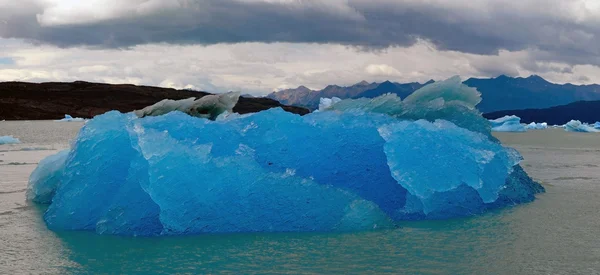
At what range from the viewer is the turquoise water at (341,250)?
490 cm

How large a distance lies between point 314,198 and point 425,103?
356 cm

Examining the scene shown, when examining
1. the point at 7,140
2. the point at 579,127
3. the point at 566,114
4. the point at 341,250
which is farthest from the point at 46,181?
the point at 566,114

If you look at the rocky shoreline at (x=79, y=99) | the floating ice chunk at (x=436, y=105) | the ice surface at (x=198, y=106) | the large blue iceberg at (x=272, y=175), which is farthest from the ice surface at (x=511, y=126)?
the rocky shoreline at (x=79, y=99)

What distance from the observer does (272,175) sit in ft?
21.6

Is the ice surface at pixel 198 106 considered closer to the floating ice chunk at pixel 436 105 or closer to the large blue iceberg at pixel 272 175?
the large blue iceberg at pixel 272 175

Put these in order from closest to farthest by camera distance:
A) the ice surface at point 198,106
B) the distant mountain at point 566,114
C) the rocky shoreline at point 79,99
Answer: the ice surface at point 198,106 < the rocky shoreline at point 79,99 < the distant mountain at point 566,114

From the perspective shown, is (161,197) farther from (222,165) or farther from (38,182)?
(38,182)

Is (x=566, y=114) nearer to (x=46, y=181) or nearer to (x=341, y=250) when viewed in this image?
(x=46, y=181)

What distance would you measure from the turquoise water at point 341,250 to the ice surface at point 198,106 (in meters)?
3.09

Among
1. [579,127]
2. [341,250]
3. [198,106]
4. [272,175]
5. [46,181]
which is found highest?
[198,106]

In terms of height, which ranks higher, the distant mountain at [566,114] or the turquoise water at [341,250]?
the distant mountain at [566,114]

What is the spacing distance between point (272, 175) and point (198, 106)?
14.2 feet

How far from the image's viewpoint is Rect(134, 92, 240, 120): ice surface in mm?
10039

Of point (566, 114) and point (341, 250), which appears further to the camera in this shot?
point (566, 114)
